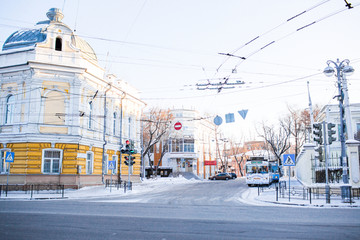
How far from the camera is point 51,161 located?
2883 centimetres

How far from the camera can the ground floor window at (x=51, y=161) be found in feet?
94.0

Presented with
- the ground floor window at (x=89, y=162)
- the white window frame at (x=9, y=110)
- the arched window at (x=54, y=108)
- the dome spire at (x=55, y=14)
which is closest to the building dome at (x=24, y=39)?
the dome spire at (x=55, y=14)

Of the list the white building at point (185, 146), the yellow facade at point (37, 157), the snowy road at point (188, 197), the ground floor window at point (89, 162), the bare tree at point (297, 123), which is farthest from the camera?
the white building at point (185, 146)

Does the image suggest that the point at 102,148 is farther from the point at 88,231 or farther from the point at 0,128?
the point at 88,231

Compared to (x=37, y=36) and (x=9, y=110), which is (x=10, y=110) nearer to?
(x=9, y=110)

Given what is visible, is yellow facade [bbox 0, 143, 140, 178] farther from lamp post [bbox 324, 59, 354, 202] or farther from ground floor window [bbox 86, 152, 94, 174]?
lamp post [bbox 324, 59, 354, 202]

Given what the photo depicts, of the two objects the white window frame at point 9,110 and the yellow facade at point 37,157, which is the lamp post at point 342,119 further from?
the white window frame at point 9,110

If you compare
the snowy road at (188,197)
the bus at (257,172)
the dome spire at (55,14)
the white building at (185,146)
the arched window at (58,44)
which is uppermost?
the dome spire at (55,14)

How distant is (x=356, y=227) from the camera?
32.0 feet

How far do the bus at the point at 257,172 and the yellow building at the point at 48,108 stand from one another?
51.3 feet

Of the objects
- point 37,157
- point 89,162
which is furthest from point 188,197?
point 37,157

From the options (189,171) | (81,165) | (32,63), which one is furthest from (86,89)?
(189,171)

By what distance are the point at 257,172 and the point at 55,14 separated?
25994 mm

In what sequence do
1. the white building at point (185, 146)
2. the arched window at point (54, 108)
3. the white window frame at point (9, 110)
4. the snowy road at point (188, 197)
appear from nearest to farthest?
the snowy road at point (188, 197), the arched window at point (54, 108), the white window frame at point (9, 110), the white building at point (185, 146)
